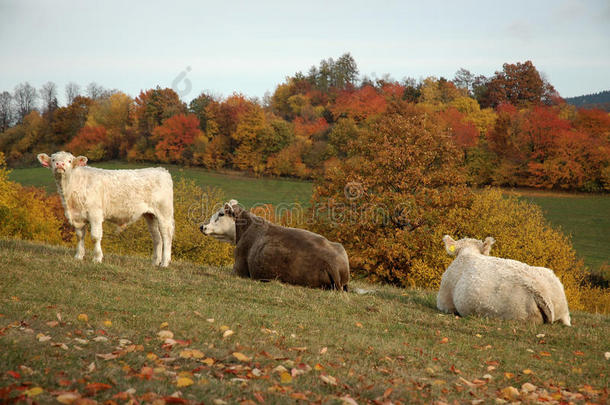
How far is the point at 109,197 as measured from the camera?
13.4 metres

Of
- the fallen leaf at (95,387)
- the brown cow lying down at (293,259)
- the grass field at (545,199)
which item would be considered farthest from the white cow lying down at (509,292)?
the grass field at (545,199)

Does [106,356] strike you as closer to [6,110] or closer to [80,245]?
[80,245]

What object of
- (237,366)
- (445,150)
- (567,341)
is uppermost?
(445,150)

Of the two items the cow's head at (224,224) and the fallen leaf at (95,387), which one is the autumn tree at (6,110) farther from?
the fallen leaf at (95,387)

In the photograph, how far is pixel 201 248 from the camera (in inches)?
1582

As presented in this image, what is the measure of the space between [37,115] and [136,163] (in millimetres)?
33755

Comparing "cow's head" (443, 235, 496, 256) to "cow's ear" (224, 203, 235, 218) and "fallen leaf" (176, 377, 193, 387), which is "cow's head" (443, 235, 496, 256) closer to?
"cow's ear" (224, 203, 235, 218)

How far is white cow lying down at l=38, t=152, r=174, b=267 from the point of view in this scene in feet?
42.1

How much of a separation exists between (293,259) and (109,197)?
16.1 feet

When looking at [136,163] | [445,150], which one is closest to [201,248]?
[445,150]

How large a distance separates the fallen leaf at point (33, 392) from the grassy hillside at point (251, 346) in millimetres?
16

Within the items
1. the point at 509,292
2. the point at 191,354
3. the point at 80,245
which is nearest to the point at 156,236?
the point at 80,245

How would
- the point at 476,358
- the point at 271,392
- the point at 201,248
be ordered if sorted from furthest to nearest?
the point at 201,248
the point at 476,358
the point at 271,392

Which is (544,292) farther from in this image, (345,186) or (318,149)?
(318,149)
